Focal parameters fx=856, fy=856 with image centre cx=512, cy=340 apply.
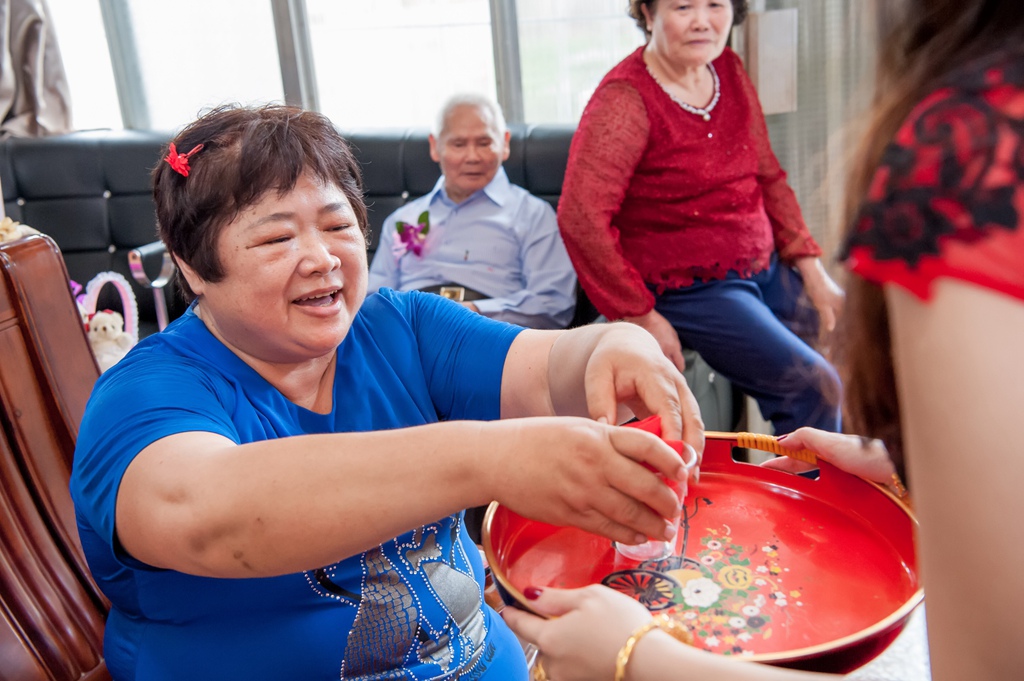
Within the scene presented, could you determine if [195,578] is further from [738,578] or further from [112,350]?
[112,350]

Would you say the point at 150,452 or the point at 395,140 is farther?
the point at 395,140

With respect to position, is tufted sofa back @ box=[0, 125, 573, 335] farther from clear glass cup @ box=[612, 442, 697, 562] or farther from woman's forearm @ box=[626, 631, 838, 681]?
woman's forearm @ box=[626, 631, 838, 681]

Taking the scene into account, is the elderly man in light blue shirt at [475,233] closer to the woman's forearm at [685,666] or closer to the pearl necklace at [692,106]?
the pearl necklace at [692,106]

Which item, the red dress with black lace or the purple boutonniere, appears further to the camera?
the purple boutonniere

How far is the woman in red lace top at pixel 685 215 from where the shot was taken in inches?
94.2

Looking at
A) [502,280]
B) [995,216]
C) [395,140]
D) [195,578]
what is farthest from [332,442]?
[395,140]

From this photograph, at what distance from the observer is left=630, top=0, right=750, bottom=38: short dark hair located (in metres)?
2.55

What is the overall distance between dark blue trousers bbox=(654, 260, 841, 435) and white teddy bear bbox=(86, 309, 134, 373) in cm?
189

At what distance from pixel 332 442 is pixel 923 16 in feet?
1.98

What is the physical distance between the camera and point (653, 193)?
246 centimetres

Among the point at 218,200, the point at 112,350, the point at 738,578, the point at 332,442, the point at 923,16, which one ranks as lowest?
the point at 112,350

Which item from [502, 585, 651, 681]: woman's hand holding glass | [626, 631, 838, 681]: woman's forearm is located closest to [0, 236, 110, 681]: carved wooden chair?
[502, 585, 651, 681]: woman's hand holding glass

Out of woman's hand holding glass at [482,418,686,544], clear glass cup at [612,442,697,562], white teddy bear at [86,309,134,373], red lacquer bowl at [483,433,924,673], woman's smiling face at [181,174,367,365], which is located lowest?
white teddy bear at [86,309,134,373]

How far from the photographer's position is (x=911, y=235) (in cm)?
55
